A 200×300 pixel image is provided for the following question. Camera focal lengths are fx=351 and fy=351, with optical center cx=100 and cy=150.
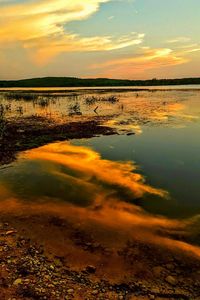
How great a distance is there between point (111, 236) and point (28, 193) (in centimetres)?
450

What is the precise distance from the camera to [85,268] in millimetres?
7637

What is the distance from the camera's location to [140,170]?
15508mm

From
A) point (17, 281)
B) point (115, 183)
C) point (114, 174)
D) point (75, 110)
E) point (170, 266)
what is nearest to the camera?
point (17, 281)

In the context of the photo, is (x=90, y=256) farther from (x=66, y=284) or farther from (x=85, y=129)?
(x=85, y=129)

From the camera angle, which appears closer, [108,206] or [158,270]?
[158,270]

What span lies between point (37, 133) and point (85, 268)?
18490mm

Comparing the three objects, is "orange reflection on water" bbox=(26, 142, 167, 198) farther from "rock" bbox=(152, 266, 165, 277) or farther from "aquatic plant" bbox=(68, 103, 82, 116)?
"aquatic plant" bbox=(68, 103, 82, 116)

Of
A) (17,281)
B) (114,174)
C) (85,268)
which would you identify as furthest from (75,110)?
(17,281)

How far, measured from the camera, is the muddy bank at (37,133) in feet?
66.6

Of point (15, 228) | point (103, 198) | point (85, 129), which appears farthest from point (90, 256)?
point (85, 129)

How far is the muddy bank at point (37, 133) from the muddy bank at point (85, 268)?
29.1 ft

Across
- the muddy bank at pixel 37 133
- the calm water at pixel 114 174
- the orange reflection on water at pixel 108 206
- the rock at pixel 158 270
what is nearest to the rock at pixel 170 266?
the rock at pixel 158 270

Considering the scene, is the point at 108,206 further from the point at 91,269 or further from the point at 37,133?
the point at 37,133

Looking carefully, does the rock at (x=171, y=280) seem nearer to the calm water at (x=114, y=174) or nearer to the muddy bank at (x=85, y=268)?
the muddy bank at (x=85, y=268)
